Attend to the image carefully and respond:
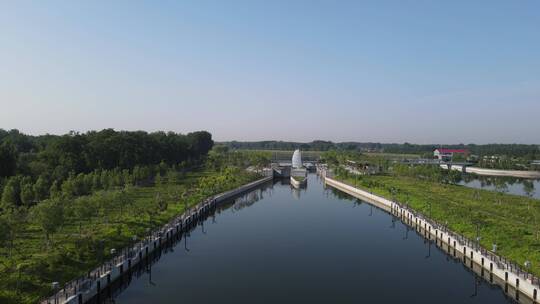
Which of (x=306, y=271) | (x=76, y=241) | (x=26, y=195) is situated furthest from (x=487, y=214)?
(x=26, y=195)

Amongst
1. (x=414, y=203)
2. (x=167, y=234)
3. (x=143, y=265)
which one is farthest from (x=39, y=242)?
(x=414, y=203)

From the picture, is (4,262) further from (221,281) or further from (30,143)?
(30,143)

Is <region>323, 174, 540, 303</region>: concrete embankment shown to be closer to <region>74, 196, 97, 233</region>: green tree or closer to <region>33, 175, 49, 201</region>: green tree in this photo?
<region>74, 196, 97, 233</region>: green tree

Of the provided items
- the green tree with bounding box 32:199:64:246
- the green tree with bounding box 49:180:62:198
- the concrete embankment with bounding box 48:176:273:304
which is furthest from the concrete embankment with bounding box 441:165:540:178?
the green tree with bounding box 32:199:64:246

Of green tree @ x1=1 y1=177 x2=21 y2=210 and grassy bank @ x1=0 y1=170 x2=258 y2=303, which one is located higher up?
green tree @ x1=1 y1=177 x2=21 y2=210

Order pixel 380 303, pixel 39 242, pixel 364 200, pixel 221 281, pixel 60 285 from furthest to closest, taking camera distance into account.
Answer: pixel 364 200, pixel 39 242, pixel 221 281, pixel 380 303, pixel 60 285

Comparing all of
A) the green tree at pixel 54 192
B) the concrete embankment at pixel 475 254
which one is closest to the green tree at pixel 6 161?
the green tree at pixel 54 192

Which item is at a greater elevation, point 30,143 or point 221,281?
point 30,143
